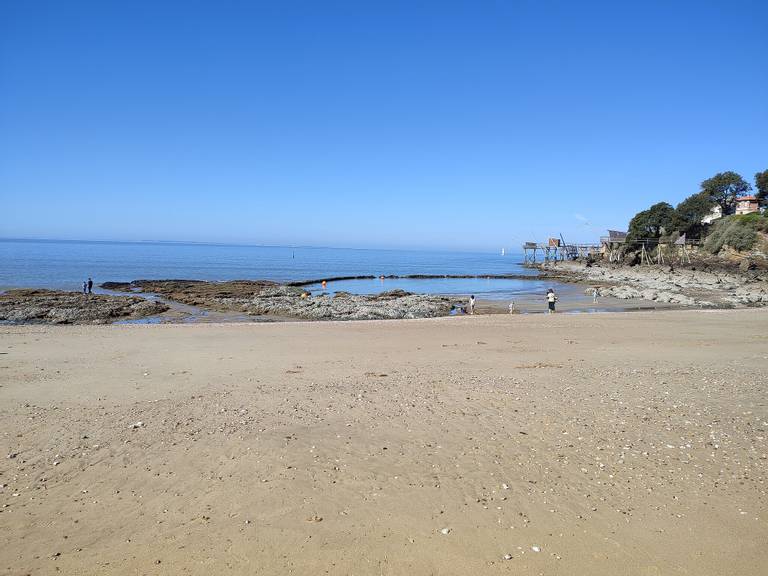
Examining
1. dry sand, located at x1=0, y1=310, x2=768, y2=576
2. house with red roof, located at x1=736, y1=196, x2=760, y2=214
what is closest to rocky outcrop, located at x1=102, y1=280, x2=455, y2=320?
dry sand, located at x1=0, y1=310, x2=768, y2=576

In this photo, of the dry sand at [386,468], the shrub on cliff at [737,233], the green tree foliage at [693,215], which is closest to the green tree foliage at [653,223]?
the green tree foliage at [693,215]

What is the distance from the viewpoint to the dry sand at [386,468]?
4.18 metres

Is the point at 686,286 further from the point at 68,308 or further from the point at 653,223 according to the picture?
the point at 68,308

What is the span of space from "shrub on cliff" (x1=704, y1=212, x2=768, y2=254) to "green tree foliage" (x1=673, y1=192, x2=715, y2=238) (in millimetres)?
6775

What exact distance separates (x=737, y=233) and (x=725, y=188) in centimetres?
2102

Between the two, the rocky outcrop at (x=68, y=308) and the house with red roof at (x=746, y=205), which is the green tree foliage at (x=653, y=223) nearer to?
the house with red roof at (x=746, y=205)

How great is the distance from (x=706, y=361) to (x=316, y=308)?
70.0ft

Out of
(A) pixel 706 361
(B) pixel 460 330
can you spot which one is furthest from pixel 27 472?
(B) pixel 460 330

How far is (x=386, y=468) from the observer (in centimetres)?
578

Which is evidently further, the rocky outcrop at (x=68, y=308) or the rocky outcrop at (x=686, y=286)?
the rocky outcrop at (x=686, y=286)

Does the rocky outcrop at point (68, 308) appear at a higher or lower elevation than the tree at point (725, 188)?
lower

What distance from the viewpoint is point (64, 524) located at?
15.2ft

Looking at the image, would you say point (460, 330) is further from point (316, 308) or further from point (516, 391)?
point (316, 308)

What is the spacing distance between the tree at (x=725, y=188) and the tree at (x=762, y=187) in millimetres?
3824
